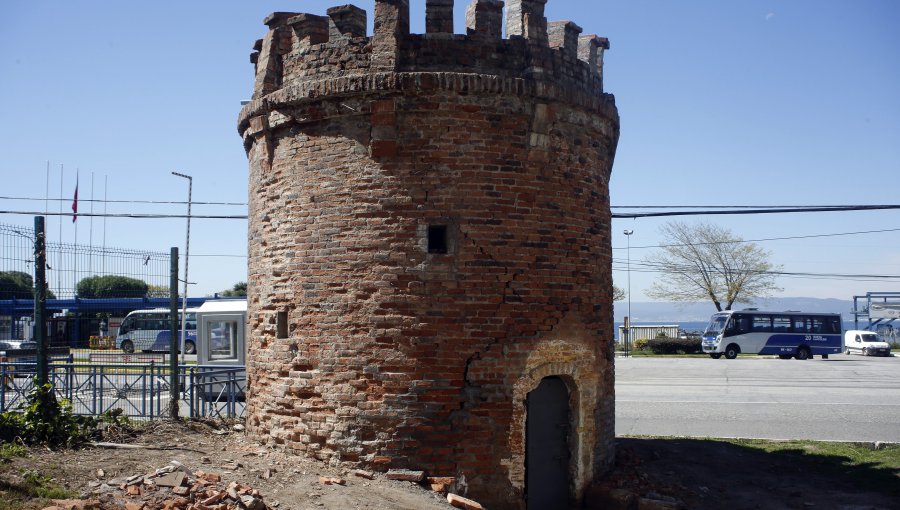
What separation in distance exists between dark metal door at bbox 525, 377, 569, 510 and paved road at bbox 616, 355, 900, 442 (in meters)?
6.32

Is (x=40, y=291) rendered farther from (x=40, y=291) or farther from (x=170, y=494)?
(x=170, y=494)

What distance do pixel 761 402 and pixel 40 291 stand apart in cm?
1829

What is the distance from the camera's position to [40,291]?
10539 millimetres

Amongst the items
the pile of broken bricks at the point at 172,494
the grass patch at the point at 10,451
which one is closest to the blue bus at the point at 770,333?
the pile of broken bricks at the point at 172,494

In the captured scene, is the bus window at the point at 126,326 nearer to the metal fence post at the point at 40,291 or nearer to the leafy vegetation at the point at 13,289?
the leafy vegetation at the point at 13,289

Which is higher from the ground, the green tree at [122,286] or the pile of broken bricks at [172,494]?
the green tree at [122,286]

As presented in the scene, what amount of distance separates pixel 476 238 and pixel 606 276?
7.95 feet

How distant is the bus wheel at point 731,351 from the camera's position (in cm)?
3988

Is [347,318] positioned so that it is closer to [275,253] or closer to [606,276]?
[275,253]

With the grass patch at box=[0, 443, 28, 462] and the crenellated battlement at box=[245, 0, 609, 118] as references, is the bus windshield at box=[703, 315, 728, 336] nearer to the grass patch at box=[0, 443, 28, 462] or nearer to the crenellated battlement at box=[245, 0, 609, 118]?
the crenellated battlement at box=[245, 0, 609, 118]

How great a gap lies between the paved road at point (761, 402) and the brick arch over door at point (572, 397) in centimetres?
618

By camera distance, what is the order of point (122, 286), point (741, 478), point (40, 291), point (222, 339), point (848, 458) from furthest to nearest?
point (122, 286) < point (222, 339) < point (848, 458) < point (741, 478) < point (40, 291)

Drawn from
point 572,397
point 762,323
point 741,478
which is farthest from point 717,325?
point 572,397

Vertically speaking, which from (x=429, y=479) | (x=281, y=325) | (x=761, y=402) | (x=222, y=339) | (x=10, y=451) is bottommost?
(x=761, y=402)
